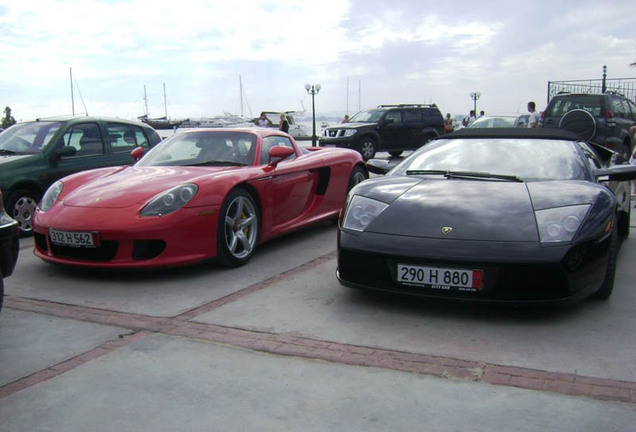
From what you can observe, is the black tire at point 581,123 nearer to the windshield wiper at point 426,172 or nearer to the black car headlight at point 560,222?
the windshield wiper at point 426,172

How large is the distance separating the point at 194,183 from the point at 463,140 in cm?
224

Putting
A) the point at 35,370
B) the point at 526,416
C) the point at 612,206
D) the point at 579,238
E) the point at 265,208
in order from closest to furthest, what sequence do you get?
1. the point at 526,416
2. the point at 35,370
3. the point at 579,238
4. the point at 612,206
5. the point at 265,208

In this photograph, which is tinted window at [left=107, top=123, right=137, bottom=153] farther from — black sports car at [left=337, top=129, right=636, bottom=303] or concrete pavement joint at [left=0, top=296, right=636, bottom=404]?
black sports car at [left=337, top=129, right=636, bottom=303]

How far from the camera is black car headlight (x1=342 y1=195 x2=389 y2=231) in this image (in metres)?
4.06

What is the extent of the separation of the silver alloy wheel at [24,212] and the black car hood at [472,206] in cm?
447

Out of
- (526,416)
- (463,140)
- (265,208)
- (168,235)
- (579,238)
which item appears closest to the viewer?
(526,416)

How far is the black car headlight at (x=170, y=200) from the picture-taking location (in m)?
4.81

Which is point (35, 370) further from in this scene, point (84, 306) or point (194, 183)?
point (194, 183)

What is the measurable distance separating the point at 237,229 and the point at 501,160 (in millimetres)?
2236

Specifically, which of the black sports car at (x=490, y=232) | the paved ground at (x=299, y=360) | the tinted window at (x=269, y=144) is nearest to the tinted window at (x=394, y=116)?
the tinted window at (x=269, y=144)

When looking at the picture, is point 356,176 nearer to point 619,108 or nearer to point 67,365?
point 67,365

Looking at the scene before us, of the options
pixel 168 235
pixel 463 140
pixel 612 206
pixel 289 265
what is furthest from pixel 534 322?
pixel 168 235

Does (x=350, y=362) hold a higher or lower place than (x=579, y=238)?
lower

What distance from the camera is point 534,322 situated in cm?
369
